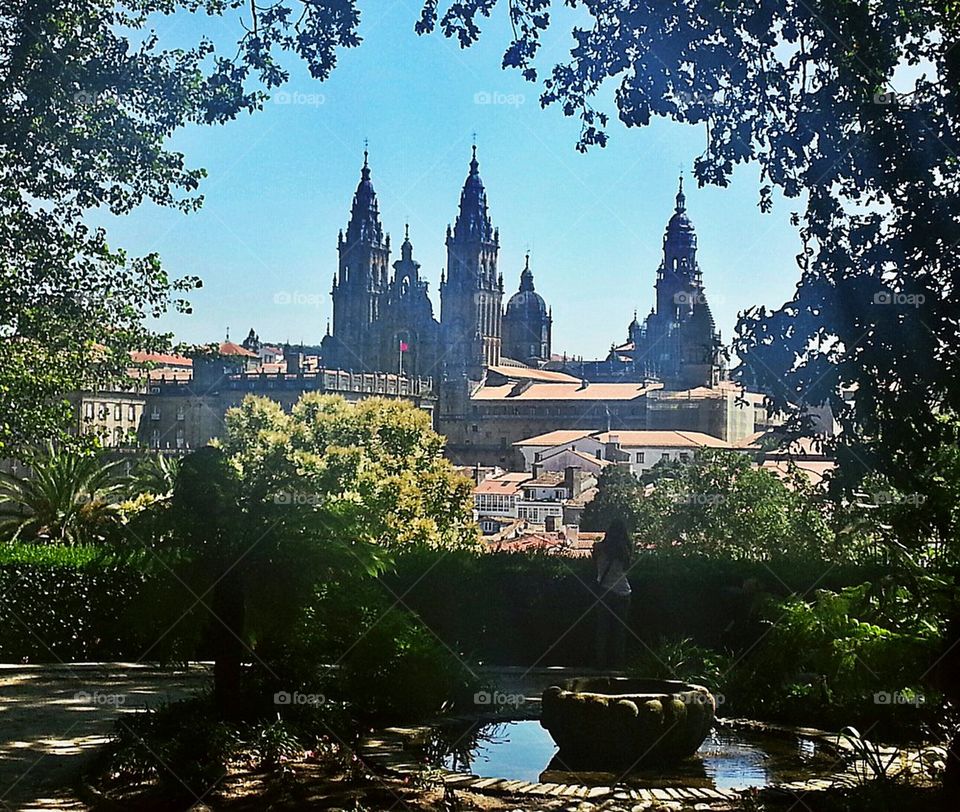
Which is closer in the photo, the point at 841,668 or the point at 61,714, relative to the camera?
the point at 841,668

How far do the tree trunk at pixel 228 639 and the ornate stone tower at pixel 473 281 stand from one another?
11915 centimetres

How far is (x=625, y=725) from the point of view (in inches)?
291

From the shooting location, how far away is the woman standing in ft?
36.2

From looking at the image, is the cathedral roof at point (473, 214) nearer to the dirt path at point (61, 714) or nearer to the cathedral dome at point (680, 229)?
the cathedral dome at point (680, 229)

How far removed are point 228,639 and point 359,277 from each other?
123 m

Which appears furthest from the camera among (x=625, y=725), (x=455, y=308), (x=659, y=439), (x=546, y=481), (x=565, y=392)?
(x=455, y=308)

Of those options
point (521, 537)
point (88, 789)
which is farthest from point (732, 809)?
point (521, 537)

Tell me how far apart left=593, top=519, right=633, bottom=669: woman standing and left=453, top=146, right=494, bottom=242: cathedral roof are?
120335 millimetres

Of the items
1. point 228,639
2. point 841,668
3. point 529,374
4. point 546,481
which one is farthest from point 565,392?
point 841,668

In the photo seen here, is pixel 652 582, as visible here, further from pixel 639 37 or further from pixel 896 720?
pixel 639 37

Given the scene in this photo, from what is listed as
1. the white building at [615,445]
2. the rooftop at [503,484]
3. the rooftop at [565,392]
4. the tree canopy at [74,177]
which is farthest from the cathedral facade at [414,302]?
the tree canopy at [74,177]

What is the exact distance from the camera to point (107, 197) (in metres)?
14.0

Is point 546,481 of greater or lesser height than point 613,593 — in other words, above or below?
above

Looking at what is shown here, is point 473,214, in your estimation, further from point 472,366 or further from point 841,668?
point 841,668
